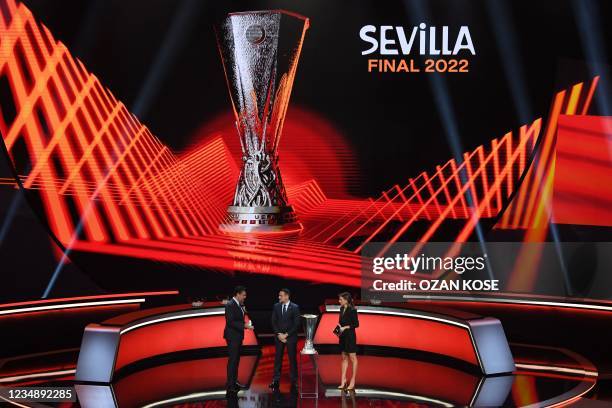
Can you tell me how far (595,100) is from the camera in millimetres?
8398

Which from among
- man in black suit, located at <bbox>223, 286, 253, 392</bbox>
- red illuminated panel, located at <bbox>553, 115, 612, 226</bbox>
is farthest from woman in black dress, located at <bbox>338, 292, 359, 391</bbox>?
red illuminated panel, located at <bbox>553, 115, 612, 226</bbox>

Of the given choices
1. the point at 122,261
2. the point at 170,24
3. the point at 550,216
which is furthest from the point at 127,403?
the point at 550,216

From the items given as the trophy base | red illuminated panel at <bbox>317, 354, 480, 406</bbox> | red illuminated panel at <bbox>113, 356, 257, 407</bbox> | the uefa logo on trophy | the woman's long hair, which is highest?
the trophy base

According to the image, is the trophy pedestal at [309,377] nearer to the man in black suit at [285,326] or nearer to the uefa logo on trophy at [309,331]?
the uefa logo on trophy at [309,331]

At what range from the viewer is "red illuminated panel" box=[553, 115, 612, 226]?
8.42 metres

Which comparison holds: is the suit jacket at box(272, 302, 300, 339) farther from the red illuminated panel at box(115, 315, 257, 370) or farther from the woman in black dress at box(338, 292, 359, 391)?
the red illuminated panel at box(115, 315, 257, 370)

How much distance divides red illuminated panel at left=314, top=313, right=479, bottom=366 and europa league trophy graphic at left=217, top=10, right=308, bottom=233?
167cm

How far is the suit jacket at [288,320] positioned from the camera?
5.42 metres

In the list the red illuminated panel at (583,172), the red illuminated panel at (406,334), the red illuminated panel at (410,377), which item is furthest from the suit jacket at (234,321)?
the red illuminated panel at (583,172)

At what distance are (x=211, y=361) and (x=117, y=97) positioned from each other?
3461mm

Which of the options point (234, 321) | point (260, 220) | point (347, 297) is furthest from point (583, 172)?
point (234, 321)

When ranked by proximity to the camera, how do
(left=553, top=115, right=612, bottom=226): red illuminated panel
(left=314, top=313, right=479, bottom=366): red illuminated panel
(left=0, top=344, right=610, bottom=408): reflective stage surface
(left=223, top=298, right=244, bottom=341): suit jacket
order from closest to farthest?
1. (left=0, top=344, right=610, bottom=408): reflective stage surface
2. (left=223, top=298, right=244, bottom=341): suit jacket
3. (left=314, top=313, right=479, bottom=366): red illuminated panel
4. (left=553, top=115, right=612, bottom=226): red illuminated panel

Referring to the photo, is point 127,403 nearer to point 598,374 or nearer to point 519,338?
point 598,374

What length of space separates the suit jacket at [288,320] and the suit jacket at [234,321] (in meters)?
0.26
